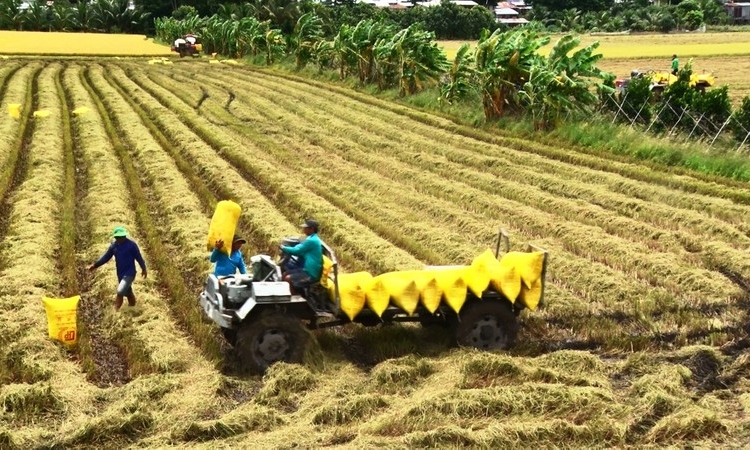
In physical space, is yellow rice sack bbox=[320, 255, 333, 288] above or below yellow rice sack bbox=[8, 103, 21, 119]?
above

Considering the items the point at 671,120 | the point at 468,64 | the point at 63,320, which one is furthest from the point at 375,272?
the point at 468,64

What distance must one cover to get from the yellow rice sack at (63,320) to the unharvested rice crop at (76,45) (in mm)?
48292

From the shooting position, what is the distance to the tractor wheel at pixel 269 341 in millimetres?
8711

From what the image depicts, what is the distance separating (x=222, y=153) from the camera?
830 inches

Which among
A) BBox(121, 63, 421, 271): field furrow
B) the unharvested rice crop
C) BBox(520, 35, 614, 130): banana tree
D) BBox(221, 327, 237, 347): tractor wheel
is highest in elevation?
BBox(520, 35, 614, 130): banana tree

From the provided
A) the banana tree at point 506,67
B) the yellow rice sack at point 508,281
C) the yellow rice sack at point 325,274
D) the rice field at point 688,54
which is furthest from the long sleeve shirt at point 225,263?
the rice field at point 688,54

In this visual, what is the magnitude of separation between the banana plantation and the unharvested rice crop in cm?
1457

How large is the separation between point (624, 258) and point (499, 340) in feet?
12.7

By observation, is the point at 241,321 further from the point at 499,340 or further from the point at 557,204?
the point at 557,204

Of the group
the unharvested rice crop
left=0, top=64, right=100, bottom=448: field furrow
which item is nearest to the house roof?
the unharvested rice crop

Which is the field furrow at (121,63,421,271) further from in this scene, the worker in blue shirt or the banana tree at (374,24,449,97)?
the banana tree at (374,24,449,97)

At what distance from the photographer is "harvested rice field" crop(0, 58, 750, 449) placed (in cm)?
762

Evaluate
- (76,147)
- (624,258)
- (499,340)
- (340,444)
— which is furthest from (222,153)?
(340,444)

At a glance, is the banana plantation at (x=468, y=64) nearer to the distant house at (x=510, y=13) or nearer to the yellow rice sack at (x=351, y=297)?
the yellow rice sack at (x=351, y=297)
